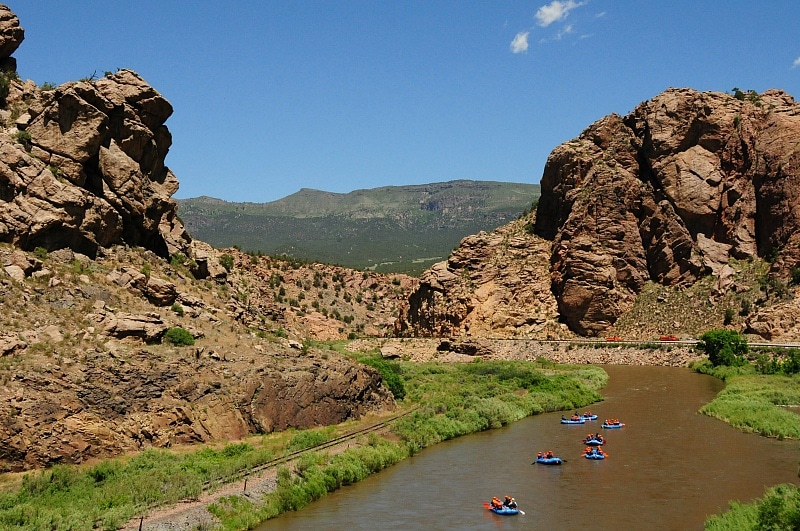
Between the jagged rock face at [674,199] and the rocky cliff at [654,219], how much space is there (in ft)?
0.45

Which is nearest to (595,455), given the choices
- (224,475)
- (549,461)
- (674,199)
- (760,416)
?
(549,461)

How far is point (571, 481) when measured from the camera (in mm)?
29344

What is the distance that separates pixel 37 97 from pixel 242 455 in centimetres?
2540

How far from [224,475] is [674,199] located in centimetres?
8090

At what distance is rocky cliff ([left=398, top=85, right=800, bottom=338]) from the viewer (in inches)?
3519

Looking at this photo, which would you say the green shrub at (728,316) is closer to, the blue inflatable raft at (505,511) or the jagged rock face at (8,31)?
the blue inflatable raft at (505,511)

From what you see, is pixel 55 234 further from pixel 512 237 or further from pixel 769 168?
pixel 769 168

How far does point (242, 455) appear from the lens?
1134 inches

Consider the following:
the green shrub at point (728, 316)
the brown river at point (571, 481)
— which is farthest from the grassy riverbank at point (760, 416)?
the green shrub at point (728, 316)

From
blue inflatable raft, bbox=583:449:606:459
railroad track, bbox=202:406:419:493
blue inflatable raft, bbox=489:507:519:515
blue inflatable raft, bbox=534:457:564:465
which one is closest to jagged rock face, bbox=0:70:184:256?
railroad track, bbox=202:406:419:493

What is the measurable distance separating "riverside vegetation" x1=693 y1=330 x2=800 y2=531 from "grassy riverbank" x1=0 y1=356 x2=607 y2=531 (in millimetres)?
12915

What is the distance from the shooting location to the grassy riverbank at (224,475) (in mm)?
21141

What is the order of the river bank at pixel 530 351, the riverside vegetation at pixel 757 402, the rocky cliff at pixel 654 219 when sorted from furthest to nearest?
the rocky cliff at pixel 654 219
the river bank at pixel 530 351
the riverside vegetation at pixel 757 402

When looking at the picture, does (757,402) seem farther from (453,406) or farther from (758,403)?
(453,406)
